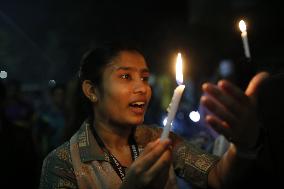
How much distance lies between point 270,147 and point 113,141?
3.87 ft

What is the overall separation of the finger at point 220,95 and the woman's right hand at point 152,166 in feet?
1.39

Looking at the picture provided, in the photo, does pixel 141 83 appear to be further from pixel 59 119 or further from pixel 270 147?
pixel 59 119

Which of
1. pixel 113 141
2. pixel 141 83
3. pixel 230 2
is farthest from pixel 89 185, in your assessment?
pixel 230 2

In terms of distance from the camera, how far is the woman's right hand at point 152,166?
6.52 feet

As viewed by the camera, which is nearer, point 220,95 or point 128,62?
point 220,95

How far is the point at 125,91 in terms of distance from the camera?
271 cm

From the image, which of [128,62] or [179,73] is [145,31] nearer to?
[128,62]

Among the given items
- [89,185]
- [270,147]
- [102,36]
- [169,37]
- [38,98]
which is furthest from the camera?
[169,37]

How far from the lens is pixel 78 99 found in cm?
360

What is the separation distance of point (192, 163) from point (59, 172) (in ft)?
2.83

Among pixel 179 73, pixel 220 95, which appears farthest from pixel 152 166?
pixel 220 95

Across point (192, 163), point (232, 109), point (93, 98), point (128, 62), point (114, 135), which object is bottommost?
point (192, 163)

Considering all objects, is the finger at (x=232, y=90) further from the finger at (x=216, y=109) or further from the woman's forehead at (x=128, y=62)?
the woman's forehead at (x=128, y=62)

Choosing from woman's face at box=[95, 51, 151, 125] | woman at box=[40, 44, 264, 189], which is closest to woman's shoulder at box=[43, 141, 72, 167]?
woman at box=[40, 44, 264, 189]
